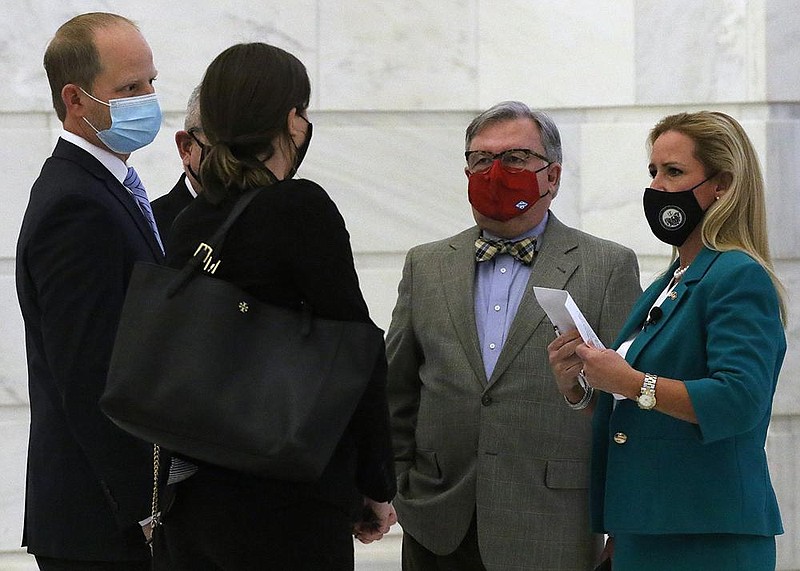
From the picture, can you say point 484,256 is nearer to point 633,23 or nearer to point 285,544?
point 285,544

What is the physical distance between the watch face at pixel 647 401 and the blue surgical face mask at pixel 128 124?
1408 mm

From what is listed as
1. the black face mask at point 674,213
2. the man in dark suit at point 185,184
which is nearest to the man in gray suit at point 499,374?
the black face mask at point 674,213

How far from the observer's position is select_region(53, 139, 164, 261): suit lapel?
2873 mm

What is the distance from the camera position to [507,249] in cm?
327

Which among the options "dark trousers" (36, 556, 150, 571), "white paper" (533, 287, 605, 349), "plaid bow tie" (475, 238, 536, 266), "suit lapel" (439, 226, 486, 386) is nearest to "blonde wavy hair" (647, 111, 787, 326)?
"white paper" (533, 287, 605, 349)

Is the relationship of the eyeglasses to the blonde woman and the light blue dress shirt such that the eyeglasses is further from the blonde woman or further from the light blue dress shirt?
the blonde woman

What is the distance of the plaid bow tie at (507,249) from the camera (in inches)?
128

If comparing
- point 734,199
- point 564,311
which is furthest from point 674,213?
point 564,311

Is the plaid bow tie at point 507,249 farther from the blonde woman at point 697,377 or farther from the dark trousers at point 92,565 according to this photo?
the dark trousers at point 92,565

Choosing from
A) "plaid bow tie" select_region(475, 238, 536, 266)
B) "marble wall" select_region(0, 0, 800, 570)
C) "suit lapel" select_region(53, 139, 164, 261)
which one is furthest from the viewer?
"marble wall" select_region(0, 0, 800, 570)

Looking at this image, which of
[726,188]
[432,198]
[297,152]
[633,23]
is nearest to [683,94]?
[633,23]

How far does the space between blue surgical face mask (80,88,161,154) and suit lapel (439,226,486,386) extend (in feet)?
2.92

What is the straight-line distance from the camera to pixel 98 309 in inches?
104

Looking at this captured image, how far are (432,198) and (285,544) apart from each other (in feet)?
9.26
